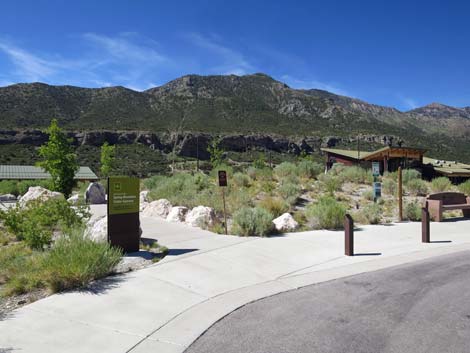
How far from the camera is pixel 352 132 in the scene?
96250 millimetres

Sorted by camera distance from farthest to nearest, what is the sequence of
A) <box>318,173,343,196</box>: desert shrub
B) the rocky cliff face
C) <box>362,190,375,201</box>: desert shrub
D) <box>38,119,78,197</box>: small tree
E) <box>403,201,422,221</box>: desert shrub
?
1. the rocky cliff face
2. <box>38,119,78,197</box>: small tree
3. <box>318,173,343,196</box>: desert shrub
4. <box>362,190,375,201</box>: desert shrub
5. <box>403,201,422,221</box>: desert shrub

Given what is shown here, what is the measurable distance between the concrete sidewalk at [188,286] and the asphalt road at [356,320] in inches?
15.1

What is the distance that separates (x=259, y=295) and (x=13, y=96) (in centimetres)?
9124

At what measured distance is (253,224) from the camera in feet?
37.5

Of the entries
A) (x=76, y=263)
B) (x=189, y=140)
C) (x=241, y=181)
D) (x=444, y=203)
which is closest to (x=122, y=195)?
(x=76, y=263)

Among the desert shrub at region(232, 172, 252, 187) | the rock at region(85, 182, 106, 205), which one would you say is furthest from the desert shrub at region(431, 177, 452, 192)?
the rock at region(85, 182, 106, 205)

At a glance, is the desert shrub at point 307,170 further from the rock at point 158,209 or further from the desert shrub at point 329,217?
the desert shrub at point 329,217

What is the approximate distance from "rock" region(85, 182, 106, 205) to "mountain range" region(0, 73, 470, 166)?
204 ft

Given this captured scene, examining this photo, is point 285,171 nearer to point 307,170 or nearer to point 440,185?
point 307,170

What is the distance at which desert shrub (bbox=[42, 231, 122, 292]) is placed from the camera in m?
6.17

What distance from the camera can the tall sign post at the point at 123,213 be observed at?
8.39 meters

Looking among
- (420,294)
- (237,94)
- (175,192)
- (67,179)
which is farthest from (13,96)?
(420,294)

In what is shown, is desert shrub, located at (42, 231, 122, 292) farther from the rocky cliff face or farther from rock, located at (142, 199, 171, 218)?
the rocky cliff face

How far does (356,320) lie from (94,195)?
57.3ft
